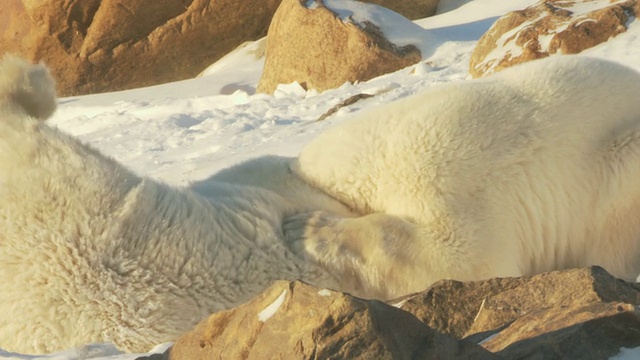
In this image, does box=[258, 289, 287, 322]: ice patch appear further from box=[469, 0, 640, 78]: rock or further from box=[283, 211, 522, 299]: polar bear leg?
box=[469, 0, 640, 78]: rock

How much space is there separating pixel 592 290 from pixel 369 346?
92 centimetres

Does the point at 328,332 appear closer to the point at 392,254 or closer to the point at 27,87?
the point at 392,254

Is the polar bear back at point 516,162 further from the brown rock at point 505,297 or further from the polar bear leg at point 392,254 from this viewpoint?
the brown rock at point 505,297

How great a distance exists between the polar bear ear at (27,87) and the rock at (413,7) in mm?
12550

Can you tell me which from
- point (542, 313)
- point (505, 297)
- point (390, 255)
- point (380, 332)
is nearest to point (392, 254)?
point (390, 255)

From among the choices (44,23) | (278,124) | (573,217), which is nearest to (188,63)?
(44,23)

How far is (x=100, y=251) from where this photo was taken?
374 cm

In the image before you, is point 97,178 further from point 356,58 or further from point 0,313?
point 356,58

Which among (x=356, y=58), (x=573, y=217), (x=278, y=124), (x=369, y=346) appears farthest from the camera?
(x=356, y=58)

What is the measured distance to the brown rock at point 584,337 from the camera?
2.49 meters

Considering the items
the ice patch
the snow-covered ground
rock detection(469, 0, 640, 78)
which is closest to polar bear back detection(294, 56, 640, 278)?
the ice patch

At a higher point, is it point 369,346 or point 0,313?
point 369,346

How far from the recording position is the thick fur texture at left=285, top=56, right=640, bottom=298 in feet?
13.8

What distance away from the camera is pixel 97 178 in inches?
152
